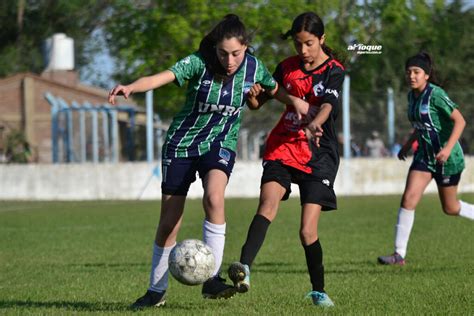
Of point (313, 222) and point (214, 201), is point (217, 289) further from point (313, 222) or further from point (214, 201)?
point (313, 222)

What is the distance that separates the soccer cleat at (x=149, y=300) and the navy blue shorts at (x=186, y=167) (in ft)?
2.32

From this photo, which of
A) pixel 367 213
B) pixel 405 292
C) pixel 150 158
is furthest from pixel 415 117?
pixel 150 158

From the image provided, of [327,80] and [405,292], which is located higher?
[327,80]

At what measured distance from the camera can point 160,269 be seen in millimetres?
7242

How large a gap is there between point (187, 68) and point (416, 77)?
152 inches

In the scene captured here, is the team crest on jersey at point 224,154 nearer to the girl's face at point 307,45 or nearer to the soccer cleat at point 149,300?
the girl's face at point 307,45

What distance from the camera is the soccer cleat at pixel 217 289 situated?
22.5 ft

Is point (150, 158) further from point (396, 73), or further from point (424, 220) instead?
point (396, 73)

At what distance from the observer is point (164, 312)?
22.6 ft

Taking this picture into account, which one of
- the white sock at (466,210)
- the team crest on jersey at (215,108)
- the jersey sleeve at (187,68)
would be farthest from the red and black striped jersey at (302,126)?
the white sock at (466,210)

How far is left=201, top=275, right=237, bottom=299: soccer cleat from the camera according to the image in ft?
22.5

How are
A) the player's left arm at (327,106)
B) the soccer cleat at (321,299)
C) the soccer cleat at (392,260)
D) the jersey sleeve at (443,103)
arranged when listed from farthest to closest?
1. the soccer cleat at (392,260)
2. the jersey sleeve at (443,103)
3. the soccer cleat at (321,299)
4. the player's left arm at (327,106)

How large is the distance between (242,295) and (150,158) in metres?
18.3

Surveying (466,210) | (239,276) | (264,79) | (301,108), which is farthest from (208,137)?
(466,210)
